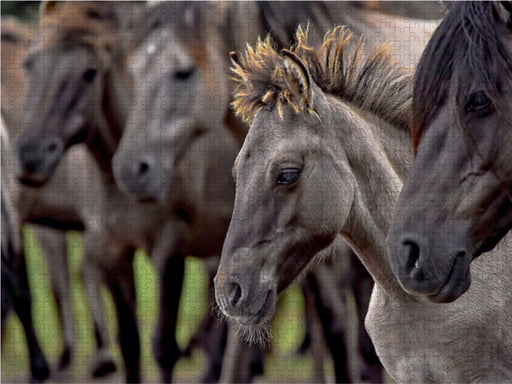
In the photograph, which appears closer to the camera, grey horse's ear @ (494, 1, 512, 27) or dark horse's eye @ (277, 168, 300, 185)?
grey horse's ear @ (494, 1, 512, 27)

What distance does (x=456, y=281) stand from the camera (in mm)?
2545

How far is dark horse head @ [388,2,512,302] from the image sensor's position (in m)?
2.55

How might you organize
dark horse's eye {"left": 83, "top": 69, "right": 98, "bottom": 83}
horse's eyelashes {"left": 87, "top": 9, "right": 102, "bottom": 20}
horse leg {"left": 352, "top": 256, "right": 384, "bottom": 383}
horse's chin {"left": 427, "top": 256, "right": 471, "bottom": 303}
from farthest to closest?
horse's eyelashes {"left": 87, "top": 9, "right": 102, "bottom": 20} < dark horse's eye {"left": 83, "top": 69, "right": 98, "bottom": 83} < horse leg {"left": 352, "top": 256, "right": 384, "bottom": 383} < horse's chin {"left": 427, "top": 256, "right": 471, "bottom": 303}

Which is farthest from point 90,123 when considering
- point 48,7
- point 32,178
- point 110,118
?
point 48,7

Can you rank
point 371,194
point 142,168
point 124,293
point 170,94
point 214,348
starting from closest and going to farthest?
point 371,194 < point 142,168 < point 170,94 < point 124,293 < point 214,348

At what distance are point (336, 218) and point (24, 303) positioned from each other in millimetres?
4014

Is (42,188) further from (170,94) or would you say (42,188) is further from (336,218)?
(336,218)

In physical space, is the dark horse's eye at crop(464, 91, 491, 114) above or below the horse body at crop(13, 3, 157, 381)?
above

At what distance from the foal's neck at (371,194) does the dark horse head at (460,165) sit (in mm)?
432

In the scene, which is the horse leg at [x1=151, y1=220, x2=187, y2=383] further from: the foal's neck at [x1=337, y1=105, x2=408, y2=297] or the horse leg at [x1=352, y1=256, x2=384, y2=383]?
the foal's neck at [x1=337, y1=105, x2=408, y2=297]

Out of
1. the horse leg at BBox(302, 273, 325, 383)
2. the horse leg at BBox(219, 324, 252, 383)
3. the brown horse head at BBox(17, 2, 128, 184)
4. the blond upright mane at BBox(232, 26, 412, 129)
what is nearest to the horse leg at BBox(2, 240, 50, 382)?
the brown horse head at BBox(17, 2, 128, 184)

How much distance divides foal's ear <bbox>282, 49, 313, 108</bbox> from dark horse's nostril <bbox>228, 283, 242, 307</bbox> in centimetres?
57

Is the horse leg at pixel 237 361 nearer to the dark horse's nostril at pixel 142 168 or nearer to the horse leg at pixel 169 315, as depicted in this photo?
the horse leg at pixel 169 315

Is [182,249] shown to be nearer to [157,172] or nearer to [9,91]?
[157,172]
